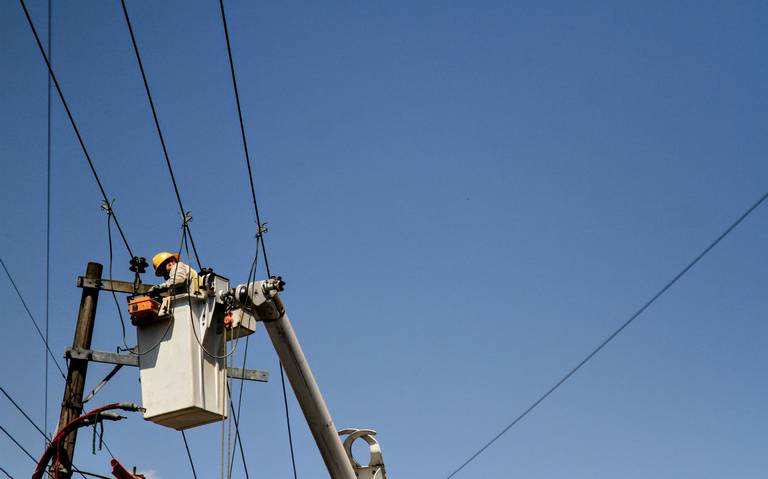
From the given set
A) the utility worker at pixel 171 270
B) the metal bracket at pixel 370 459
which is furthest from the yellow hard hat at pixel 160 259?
the metal bracket at pixel 370 459

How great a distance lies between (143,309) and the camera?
329 inches

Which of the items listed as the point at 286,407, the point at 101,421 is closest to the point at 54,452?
the point at 101,421

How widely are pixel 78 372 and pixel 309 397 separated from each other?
373 centimetres

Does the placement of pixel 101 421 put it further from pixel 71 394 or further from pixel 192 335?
pixel 192 335

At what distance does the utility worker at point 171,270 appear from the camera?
8.49 meters

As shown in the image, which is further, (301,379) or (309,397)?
(309,397)

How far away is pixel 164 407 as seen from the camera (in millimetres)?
8180

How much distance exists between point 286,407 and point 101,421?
7.12ft

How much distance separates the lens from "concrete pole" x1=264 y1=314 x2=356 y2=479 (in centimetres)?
895

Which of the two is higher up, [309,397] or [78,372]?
[78,372]

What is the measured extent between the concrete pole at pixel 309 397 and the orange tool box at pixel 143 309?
101cm

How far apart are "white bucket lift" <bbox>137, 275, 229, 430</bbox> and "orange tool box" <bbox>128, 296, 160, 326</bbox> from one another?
0.06 meters

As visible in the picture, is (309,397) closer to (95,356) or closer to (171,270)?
(171,270)

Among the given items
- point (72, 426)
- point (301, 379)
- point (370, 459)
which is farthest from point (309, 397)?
point (72, 426)
